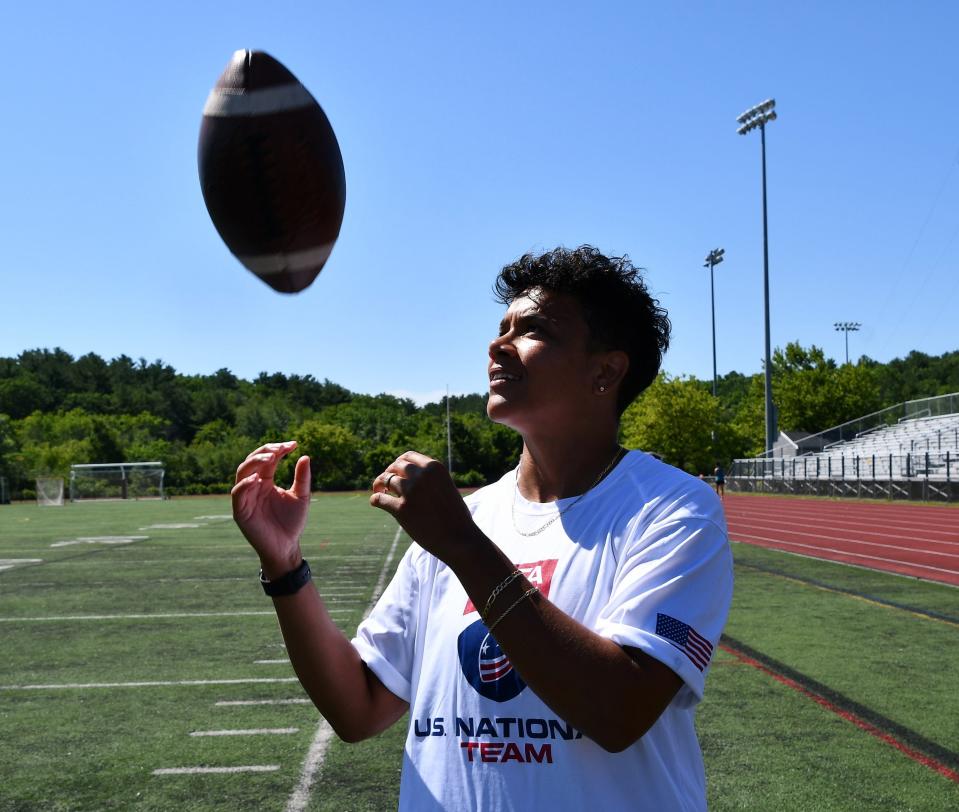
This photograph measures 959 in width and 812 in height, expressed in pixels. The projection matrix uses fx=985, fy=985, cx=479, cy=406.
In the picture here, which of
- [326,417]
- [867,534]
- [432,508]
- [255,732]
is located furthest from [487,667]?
[326,417]

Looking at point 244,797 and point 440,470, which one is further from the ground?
point 440,470

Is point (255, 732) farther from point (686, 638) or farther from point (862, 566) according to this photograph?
point (862, 566)

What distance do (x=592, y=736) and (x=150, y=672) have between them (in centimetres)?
524

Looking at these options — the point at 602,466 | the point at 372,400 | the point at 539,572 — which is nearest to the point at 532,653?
the point at 539,572

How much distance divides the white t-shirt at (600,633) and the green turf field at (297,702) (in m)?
2.34

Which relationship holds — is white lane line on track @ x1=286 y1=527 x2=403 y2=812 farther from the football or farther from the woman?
the football

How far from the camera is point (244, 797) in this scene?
3.79 metres

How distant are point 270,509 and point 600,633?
657 millimetres

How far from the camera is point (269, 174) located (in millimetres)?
1807

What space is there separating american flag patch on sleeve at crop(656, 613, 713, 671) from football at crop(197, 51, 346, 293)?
Result: 37.1 inches

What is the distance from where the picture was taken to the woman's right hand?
172cm

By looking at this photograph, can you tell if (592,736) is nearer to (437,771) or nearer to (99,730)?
(437,771)

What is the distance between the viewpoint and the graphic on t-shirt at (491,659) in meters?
1.51

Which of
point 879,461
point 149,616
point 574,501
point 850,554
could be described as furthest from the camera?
point 879,461
